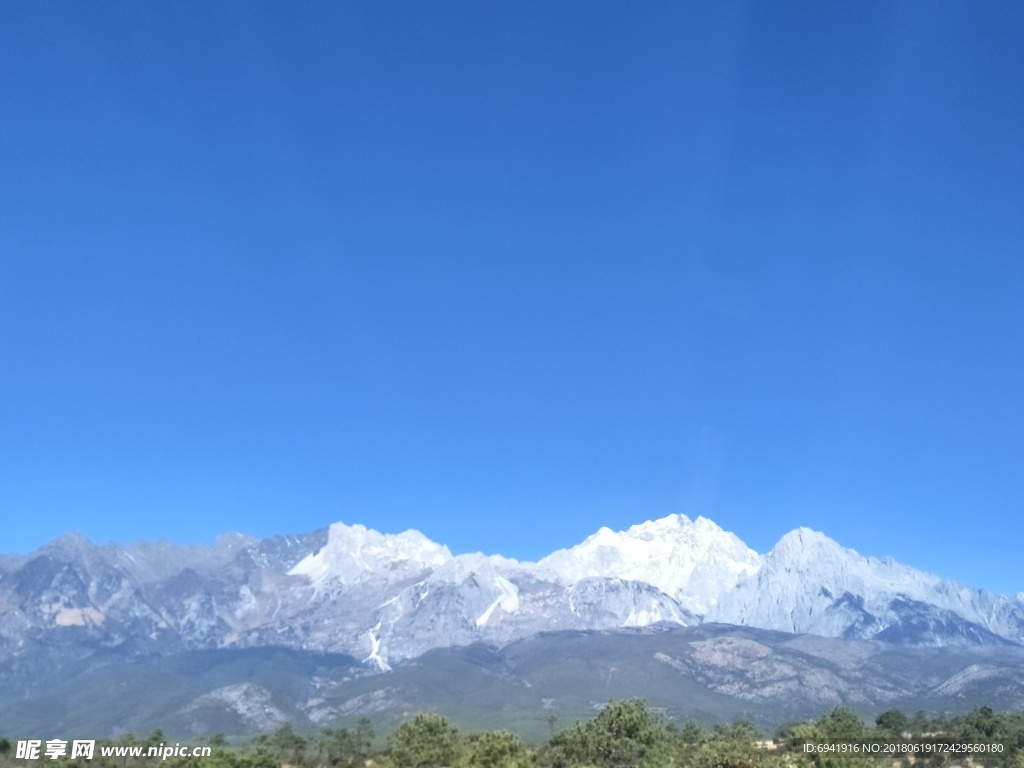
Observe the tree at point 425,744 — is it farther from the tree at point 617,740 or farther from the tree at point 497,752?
the tree at point 617,740

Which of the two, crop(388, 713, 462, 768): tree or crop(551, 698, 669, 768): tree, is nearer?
crop(551, 698, 669, 768): tree

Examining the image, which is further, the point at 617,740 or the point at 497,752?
the point at 617,740

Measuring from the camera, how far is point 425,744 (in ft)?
575

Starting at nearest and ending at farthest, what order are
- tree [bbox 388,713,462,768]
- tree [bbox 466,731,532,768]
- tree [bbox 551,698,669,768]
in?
tree [bbox 466,731,532,768], tree [bbox 551,698,669,768], tree [bbox 388,713,462,768]

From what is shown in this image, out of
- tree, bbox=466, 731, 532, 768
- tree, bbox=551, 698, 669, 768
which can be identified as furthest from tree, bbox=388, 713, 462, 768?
tree, bbox=551, 698, 669, 768

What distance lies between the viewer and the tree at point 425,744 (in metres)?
172

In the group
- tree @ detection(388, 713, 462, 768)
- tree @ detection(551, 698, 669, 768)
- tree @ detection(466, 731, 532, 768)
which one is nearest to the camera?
tree @ detection(466, 731, 532, 768)

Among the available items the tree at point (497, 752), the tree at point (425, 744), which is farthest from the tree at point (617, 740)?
the tree at point (497, 752)

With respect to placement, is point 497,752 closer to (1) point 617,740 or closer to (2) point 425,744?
(2) point 425,744

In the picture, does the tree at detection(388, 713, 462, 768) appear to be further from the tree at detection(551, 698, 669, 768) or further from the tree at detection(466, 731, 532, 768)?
the tree at detection(551, 698, 669, 768)

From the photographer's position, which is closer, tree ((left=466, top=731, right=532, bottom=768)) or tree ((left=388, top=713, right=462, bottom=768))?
tree ((left=466, top=731, right=532, bottom=768))

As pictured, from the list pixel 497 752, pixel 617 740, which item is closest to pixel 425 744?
pixel 617 740

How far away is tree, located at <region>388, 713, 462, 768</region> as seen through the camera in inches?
6791

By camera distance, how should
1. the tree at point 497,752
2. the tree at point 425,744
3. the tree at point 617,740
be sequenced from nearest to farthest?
the tree at point 497,752
the tree at point 617,740
the tree at point 425,744
